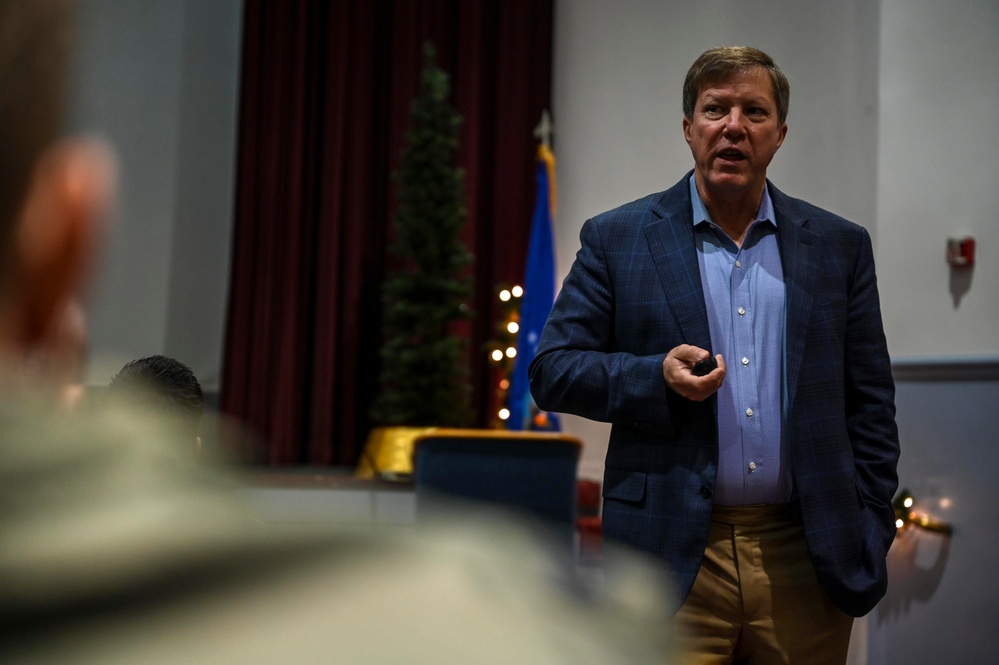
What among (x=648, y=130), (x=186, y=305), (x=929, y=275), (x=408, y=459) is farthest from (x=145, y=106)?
(x=929, y=275)

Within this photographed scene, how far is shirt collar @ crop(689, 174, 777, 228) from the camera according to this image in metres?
1.71

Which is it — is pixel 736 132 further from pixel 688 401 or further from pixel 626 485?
pixel 626 485

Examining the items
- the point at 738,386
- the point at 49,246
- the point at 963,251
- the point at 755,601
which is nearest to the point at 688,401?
the point at 738,386

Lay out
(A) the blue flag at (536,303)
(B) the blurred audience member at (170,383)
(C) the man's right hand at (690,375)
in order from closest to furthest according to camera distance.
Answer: (C) the man's right hand at (690,375) < (B) the blurred audience member at (170,383) < (A) the blue flag at (536,303)

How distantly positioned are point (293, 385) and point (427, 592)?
6.14m

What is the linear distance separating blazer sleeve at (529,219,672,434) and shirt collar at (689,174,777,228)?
0.54ft

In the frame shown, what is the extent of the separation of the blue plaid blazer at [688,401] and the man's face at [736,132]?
0.28ft

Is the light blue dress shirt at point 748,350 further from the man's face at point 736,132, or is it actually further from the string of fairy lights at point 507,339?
the string of fairy lights at point 507,339

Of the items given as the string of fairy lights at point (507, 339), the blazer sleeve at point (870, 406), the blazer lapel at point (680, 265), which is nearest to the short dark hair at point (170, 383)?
the blazer lapel at point (680, 265)

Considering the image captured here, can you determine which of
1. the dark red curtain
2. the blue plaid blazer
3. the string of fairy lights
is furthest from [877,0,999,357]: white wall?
the dark red curtain

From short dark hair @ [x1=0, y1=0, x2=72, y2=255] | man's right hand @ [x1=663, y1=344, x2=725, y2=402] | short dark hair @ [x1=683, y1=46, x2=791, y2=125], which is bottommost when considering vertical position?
man's right hand @ [x1=663, y1=344, x2=725, y2=402]

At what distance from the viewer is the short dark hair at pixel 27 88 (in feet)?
1.04

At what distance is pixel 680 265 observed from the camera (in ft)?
5.34

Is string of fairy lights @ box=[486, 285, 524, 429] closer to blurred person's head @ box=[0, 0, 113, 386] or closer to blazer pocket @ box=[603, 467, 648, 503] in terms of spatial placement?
blazer pocket @ box=[603, 467, 648, 503]
